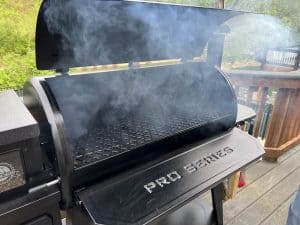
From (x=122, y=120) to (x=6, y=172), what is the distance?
673 millimetres

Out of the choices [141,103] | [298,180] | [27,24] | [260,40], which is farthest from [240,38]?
[27,24]

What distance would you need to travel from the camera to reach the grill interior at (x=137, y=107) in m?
1.05

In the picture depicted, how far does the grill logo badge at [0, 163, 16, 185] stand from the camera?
634mm

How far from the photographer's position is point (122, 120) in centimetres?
127

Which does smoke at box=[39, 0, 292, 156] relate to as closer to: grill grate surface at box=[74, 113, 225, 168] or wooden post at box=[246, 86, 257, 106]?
grill grate surface at box=[74, 113, 225, 168]

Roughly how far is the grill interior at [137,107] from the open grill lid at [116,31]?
91 mm

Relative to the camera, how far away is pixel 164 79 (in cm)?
139

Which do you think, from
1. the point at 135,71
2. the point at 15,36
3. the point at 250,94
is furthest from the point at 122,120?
the point at 250,94

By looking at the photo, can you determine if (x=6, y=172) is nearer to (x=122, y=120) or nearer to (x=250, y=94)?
(x=122, y=120)

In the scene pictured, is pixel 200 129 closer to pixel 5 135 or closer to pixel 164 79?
pixel 164 79

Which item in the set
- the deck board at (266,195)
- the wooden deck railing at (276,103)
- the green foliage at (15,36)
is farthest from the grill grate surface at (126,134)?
the wooden deck railing at (276,103)

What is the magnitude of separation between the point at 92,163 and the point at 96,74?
17.9 inches

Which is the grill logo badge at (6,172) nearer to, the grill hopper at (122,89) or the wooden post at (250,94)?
the grill hopper at (122,89)

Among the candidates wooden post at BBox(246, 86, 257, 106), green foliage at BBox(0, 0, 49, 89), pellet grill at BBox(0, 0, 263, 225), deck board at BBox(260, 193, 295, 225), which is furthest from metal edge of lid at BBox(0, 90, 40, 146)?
wooden post at BBox(246, 86, 257, 106)
